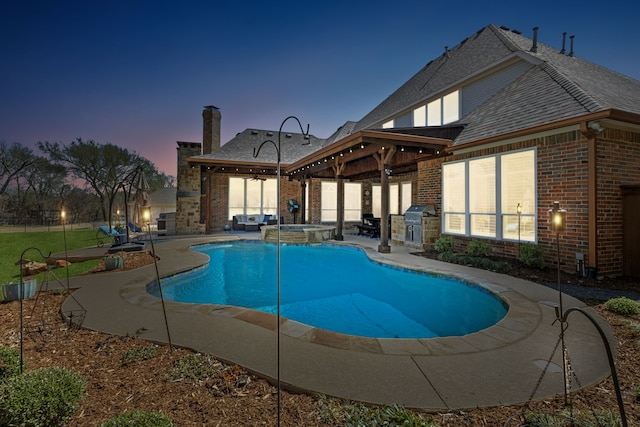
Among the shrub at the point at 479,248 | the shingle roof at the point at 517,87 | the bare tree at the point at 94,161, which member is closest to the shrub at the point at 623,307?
the shrub at the point at 479,248

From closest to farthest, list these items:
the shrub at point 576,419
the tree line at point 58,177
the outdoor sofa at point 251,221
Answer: the shrub at point 576,419
the outdoor sofa at point 251,221
the tree line at point 58,177

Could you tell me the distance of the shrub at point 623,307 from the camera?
3781mm

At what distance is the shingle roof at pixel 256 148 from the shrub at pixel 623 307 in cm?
1363

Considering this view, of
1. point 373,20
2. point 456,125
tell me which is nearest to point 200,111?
point 373,20

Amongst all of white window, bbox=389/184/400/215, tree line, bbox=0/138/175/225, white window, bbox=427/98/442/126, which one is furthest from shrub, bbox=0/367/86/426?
tree line, bbox=0/138/175/225

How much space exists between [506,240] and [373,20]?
28.9ft

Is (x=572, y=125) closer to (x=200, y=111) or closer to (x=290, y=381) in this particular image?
(x=290, y=381)

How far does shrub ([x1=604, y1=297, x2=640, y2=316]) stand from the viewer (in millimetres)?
3781

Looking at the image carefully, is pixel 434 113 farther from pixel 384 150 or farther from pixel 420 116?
pixel 384 150

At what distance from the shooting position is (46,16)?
8.84 metres

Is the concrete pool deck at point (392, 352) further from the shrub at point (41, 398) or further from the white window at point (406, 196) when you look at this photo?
the white window at point (406, 196)

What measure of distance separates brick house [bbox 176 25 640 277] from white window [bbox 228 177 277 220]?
1.36m

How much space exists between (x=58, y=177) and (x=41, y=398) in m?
34.5

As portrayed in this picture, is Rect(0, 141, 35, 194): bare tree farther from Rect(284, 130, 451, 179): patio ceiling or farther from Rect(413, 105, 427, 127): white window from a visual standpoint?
Rect(413, 105, 427, 127): white window
